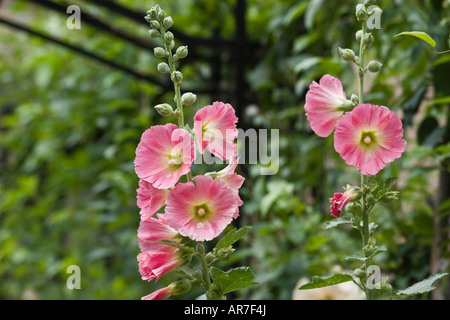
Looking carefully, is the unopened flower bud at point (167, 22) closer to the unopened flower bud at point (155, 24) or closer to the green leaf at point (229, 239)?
the unopened flower bud at point (155, 24)

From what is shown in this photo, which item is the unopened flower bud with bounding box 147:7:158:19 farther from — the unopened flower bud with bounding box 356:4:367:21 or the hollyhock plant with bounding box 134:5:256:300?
the unopened flower bud with bounding box 356:4:367:21

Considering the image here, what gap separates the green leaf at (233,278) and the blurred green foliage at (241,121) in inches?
11.7

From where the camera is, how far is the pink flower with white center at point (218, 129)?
0.48 metres

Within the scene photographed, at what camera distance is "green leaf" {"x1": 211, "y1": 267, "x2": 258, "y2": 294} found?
46cm

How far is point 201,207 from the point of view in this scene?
0.45 m

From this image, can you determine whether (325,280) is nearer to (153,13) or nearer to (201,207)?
(201,207)

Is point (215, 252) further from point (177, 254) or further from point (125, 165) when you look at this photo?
point (125, 165)

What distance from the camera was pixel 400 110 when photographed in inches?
41.9

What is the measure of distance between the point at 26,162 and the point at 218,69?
1252mm

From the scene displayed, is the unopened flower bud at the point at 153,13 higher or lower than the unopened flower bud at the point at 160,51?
higher

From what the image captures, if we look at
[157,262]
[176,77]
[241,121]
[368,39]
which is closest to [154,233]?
[157,262]

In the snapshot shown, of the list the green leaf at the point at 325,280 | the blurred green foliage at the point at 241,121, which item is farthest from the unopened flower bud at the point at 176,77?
the blurred green foliage at the point at 241,121

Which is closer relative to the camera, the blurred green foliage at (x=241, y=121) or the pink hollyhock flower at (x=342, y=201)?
the pink hollyhock flower at (x=342, y=201)

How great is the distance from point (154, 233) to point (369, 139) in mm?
214
